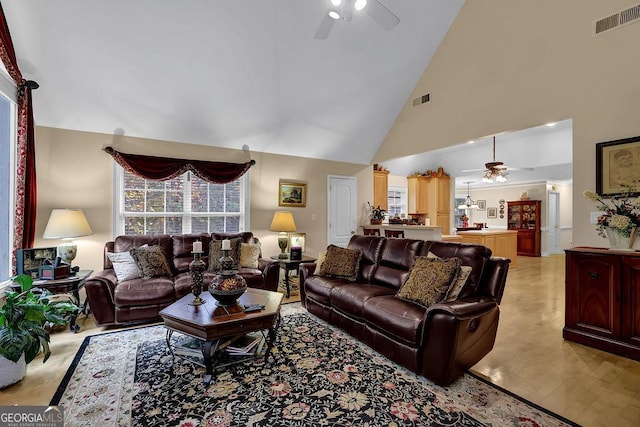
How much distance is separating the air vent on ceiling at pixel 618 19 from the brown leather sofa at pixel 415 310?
8.92ft

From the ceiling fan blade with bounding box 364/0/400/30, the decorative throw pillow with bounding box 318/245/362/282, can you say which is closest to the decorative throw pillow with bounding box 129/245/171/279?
the decorative throw pillow with bounding box 318/245/362/282

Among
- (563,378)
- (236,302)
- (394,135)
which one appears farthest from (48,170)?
(563,378)

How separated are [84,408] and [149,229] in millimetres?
3029

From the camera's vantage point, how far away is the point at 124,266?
12.1 ft

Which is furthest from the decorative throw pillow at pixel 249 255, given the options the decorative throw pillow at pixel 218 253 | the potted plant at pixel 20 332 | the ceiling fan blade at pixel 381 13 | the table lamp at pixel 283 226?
the ceiling fan blade at pixel 381 13

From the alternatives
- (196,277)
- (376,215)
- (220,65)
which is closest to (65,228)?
(196,277)

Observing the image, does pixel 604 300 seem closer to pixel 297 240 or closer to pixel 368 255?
pixel 368 255

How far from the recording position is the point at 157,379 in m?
2.38

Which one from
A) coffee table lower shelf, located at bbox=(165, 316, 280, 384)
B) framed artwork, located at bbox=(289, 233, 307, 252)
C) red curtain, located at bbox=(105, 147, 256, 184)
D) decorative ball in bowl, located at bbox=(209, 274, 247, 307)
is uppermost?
red curtain, located at bbox=(105, 147, 256, 184)

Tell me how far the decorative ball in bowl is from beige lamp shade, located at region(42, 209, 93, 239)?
7.09ft

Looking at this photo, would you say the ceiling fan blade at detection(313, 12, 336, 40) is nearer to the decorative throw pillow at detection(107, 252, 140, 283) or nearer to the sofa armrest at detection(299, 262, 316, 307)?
the sofa armrest at detection(299, 262, 316, 307)

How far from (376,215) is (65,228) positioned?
212 inches

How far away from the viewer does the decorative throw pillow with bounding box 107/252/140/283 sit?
3.63m

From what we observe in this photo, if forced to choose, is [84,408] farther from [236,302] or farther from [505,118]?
[505,118]
